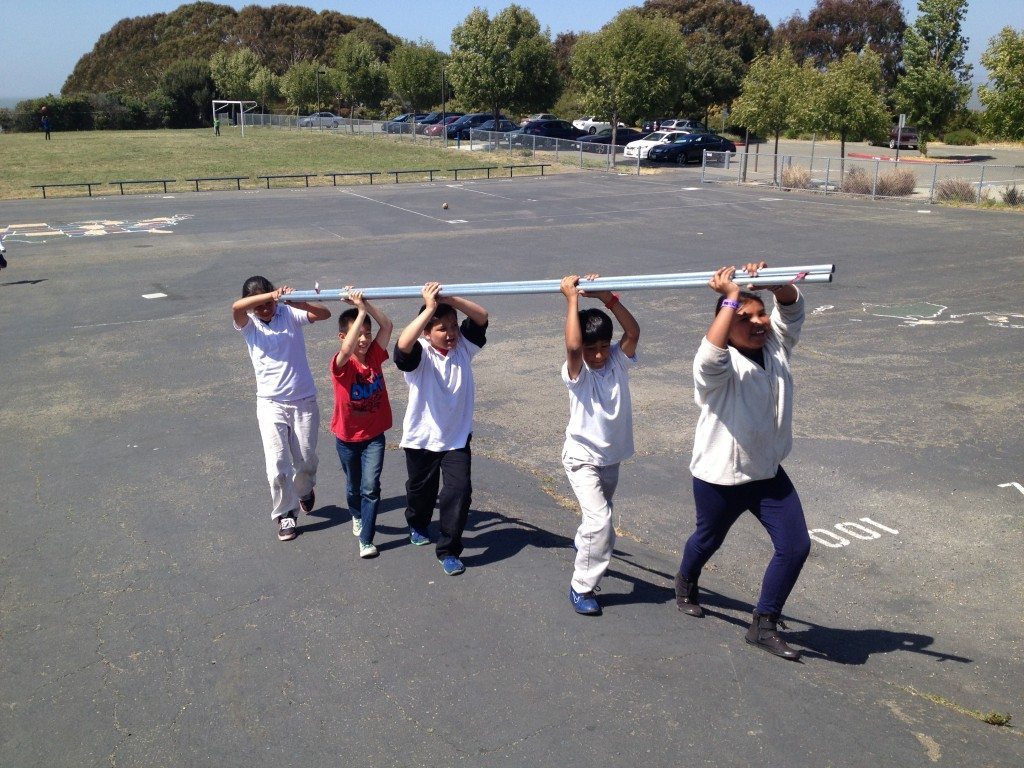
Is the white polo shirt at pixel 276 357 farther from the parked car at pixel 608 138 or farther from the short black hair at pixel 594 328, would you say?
the parked car at pixel 608 138

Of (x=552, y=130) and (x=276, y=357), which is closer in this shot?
(x=276, y=357)

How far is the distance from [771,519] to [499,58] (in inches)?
2078

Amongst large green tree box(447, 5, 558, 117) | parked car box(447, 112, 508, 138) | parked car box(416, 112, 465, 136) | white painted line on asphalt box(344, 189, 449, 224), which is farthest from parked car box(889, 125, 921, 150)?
white painted line on asphalt box(344, 189, 449, 224)

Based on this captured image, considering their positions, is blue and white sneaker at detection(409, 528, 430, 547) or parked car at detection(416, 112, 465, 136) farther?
parked car at detection(416, 112, 465, 136)

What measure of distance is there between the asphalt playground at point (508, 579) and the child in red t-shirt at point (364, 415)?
38 cm

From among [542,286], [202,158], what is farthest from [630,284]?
[202,158]

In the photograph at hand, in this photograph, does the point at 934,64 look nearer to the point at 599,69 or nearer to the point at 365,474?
the point at 599,69

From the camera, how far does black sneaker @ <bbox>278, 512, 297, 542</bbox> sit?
620cm

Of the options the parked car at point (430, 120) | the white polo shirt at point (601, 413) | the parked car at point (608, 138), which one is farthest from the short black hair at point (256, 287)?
the parked car at point (430, 120)

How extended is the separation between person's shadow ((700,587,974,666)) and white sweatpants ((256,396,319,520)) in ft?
9.55

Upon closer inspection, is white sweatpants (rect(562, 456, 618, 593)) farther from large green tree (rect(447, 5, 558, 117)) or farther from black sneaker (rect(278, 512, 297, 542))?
large green tree (rect(447, 5, 558, 117))

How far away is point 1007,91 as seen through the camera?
81.5ft

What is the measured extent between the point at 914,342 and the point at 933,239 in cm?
1068

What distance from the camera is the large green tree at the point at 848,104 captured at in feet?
108
